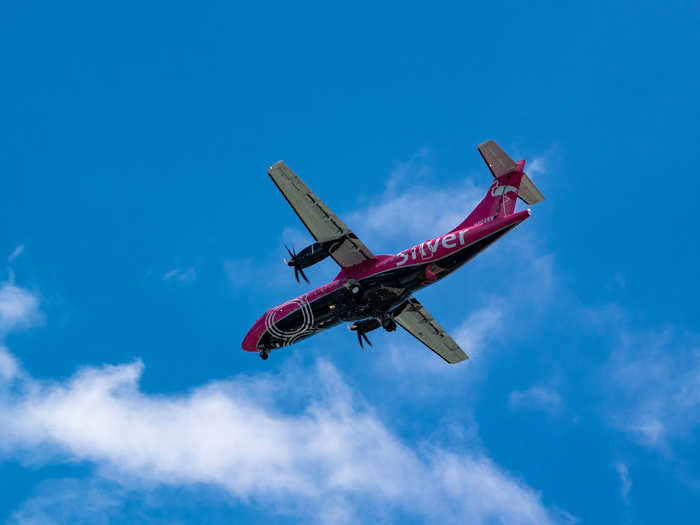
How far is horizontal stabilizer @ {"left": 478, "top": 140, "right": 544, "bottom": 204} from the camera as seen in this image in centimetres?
4375

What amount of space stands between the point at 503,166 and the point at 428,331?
11.9 metres

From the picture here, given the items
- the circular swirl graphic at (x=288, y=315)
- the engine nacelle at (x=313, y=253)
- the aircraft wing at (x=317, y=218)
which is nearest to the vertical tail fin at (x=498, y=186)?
the aircraft wing at (x=317, y=218)

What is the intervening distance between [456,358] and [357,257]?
1127 centimetres

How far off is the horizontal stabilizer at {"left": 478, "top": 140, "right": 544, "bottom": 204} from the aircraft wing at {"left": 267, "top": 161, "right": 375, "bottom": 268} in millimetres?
7714

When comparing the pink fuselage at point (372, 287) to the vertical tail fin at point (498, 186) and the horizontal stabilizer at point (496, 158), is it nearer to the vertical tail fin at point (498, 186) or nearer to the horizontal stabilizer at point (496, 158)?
the vertical tail fin at point (498, 186)

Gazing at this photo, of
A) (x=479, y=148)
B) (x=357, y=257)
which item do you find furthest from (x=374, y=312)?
(x=479, y=148)

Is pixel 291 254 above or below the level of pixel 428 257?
above

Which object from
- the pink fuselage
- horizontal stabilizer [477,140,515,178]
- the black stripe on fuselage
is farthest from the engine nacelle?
horizontal stabilizer [477,140,515,178]

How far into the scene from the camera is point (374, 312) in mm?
46062

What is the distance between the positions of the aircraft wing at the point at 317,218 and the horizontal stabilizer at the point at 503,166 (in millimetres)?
7714

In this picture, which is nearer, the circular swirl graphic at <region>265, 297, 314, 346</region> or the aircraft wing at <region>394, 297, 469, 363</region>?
the circular swirl graphic at <region>265, 297, 314, 346</region>

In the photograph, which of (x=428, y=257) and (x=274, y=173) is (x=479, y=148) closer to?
(x=428, y=257)

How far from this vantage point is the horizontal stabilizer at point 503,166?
4375 cm

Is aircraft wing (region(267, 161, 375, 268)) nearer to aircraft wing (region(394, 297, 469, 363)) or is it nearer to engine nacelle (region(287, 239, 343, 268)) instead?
engine nacelle (region(287, 239, 343, 268))
